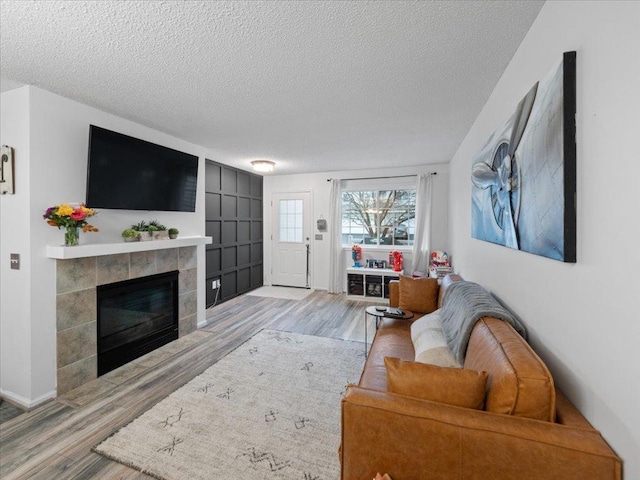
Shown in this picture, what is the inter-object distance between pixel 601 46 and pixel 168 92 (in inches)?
102

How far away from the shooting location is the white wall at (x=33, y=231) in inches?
86.1

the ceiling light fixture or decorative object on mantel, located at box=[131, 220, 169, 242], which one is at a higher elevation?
the ceiling light fixture

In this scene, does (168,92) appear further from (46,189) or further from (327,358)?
(327,358)

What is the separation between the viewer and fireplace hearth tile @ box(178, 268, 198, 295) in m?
3.51

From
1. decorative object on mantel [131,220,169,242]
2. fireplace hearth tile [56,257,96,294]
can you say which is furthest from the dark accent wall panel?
fireplace hearth tile [56,257,96,294]

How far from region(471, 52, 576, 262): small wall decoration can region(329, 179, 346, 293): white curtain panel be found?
3761 mm

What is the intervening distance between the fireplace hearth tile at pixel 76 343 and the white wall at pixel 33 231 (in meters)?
0.06

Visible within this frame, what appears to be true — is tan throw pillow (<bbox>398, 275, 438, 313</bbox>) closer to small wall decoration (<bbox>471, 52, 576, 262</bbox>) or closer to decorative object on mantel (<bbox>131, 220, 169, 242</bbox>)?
small wall decoration (<bbox>471, 52, 576, 262</bbox>)

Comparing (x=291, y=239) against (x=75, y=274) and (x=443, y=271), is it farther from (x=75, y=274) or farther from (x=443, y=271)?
(x=75, y=274)

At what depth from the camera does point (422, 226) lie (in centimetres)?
507

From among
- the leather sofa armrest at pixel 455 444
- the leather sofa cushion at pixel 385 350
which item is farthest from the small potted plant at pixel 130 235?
the leather sofa armrest at pixel 455 444

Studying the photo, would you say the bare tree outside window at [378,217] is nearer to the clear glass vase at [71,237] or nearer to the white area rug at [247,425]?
the white area rug at [247,425]

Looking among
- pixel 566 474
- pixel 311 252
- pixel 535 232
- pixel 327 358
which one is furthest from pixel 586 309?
pixel 311 252

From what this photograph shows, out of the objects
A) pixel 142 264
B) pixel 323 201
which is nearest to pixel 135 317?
pixel 142 264
